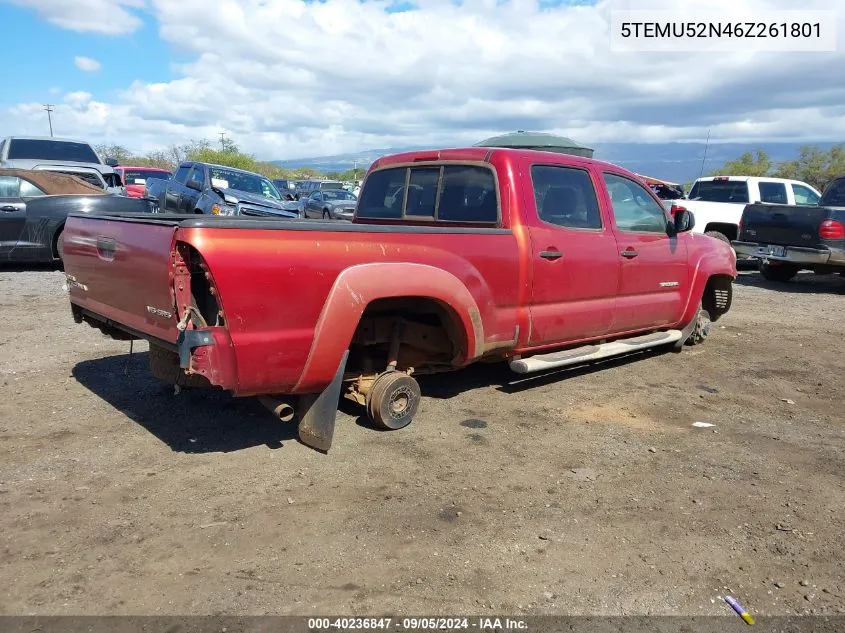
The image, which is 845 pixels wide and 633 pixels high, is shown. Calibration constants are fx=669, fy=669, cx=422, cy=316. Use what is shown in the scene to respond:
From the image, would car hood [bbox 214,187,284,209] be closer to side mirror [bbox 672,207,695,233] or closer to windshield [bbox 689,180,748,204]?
side mirror [bbox 672,207,695,233]

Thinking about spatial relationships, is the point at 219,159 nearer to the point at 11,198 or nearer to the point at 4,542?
the point at 11,198

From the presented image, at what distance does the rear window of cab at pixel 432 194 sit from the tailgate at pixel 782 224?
814cm

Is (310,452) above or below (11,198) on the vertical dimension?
below

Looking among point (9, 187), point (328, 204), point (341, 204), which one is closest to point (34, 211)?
point (9, 187)

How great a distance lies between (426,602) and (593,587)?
2.38 ft

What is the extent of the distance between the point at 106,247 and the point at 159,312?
0.76m

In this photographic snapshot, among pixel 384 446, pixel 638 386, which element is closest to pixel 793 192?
pixel 638 386

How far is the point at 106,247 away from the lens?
4004mm

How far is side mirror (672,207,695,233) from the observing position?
6074 millimetres

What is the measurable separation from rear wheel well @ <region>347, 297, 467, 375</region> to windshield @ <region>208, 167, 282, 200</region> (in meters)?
9.02

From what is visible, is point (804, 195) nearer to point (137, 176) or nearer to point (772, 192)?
point (772, 192)

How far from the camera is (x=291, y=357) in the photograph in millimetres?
3572

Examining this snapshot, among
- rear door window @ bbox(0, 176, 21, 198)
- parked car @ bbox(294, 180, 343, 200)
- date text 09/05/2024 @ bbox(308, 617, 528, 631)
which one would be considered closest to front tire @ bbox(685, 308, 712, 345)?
date text 09/05/2024 @ bbox(308, 617, 528, 631)

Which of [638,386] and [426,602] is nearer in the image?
[426,602]
